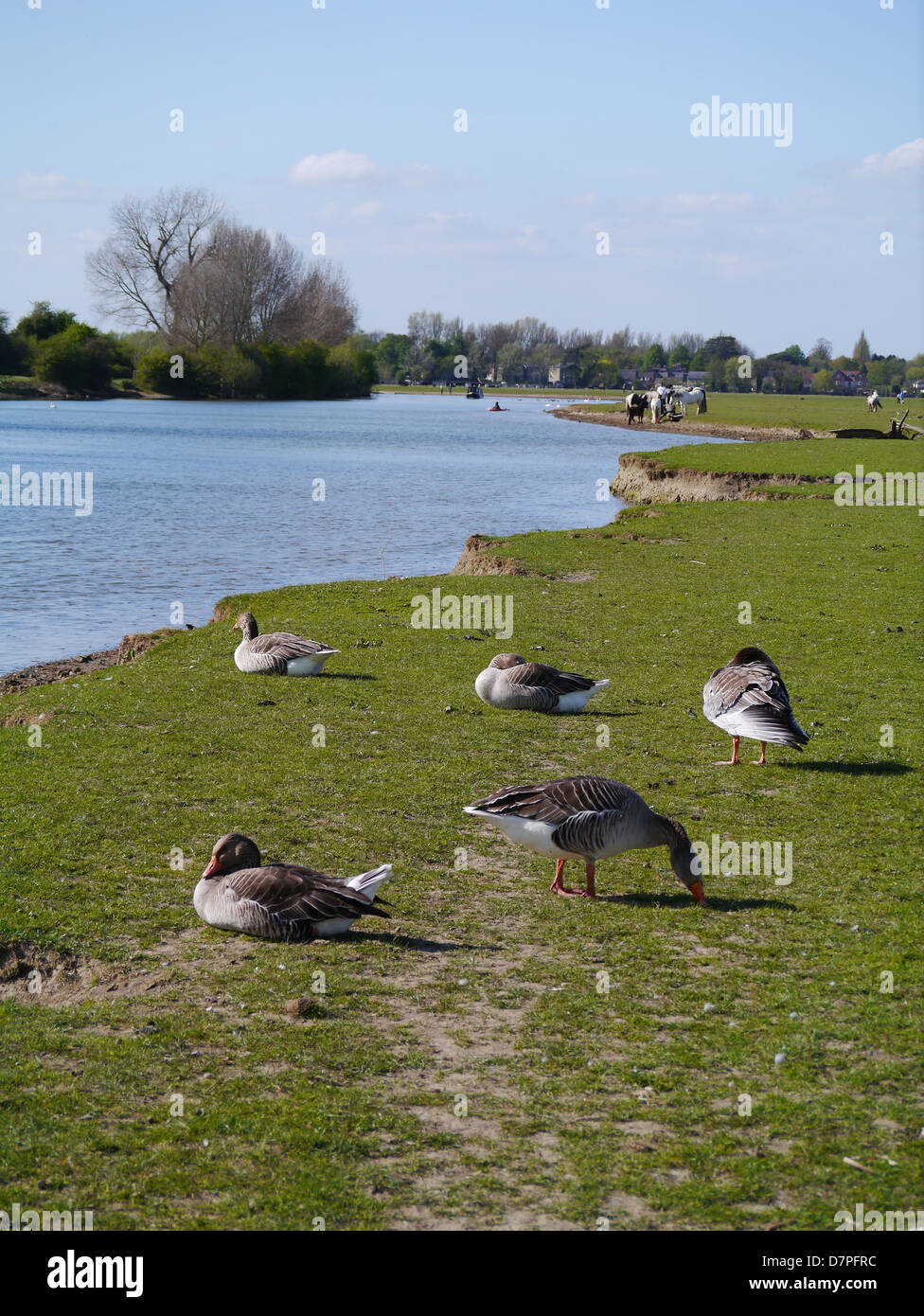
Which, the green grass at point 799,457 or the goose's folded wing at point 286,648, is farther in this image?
the green grass at point 799,457

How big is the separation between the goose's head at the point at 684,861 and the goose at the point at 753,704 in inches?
113

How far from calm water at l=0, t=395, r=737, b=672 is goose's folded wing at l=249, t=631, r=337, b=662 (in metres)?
8.11

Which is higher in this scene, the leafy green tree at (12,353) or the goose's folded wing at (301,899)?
the leafy green tree at (12,353)

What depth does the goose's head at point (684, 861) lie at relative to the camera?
954 centimetres

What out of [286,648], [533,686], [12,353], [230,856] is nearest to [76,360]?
[12,353]

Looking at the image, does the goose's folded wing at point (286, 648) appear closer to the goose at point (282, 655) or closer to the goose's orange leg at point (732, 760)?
the goose at point (282, 655)

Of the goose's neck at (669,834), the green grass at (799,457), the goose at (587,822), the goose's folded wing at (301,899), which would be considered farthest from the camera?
the green grass at (799,457)

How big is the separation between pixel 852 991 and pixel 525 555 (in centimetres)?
2196

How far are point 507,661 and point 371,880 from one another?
700cm

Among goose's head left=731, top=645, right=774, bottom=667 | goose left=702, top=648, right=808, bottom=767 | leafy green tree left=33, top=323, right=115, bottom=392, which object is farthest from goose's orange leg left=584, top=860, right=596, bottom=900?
leafy green tree left=33, top=323, right=115, bottom=392

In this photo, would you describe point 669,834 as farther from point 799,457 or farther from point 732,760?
point 799,457

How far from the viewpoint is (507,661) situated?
15.5 meters

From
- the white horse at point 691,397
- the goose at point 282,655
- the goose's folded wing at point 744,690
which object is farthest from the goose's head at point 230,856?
the white horse at point 691,397

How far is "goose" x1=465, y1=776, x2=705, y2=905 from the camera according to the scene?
30.9ft
